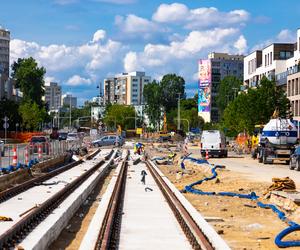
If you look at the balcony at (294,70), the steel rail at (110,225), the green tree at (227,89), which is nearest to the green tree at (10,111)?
the balcony at (294,70)

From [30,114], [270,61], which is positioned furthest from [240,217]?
[30,114]

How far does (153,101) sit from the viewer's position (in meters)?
188

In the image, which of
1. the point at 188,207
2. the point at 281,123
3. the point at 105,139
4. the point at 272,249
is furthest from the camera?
the point at 105,139

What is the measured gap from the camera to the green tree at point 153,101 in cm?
18775

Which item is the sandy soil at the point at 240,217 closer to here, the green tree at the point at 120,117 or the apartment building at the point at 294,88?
the apartment building at the point at 294,88

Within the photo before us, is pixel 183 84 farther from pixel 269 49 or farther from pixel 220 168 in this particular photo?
pixel 220 168

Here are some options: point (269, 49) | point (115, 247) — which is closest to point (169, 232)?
point (115, 247)

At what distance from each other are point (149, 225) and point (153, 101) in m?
174

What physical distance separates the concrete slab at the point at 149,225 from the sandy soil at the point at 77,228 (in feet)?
2.90

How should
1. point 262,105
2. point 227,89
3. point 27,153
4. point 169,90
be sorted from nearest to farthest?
point 27,153 < point 262,105 < point 227,89 < point 169,90

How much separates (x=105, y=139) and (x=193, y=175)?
50.3 meters

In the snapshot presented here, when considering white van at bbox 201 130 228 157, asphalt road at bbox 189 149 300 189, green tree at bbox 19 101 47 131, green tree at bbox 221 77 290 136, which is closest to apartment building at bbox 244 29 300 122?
green tree at bbox 221 77 290 136

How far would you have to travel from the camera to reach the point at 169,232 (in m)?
13.9

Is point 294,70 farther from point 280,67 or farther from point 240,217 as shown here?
point 240,217
